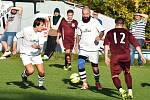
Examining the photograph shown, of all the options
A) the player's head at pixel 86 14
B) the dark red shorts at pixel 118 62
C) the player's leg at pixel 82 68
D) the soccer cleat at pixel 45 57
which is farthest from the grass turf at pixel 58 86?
the player's head at pixel 86 14

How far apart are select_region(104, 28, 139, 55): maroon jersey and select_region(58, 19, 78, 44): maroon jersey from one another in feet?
17.2

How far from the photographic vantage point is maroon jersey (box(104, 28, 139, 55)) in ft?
40.3

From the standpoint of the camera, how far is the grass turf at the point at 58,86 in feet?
41.0

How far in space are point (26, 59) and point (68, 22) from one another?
14.8ft

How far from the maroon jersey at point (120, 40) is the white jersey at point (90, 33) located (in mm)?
1214

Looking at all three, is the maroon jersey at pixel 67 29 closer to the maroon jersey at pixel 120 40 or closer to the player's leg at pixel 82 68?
the player's leg at pixel 82 68

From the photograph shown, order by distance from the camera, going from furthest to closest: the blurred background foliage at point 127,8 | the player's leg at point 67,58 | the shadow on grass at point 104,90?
the blurred background foliage at point 127,8, the player's leg at point 67,58, the shadow on grass at point 104,90

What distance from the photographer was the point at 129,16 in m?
29.5

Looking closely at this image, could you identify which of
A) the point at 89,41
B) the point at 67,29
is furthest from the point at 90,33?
the point at 67,29

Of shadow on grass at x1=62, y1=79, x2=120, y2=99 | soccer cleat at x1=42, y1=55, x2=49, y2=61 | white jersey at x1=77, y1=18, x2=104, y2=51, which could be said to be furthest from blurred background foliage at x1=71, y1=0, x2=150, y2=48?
white jersey at x1=77, y1=18, x2=104, y2=51

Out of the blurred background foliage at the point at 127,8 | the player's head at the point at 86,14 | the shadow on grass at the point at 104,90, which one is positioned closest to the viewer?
the shadow on grass at the point at 104,90

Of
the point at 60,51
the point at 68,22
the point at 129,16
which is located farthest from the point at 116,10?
the point at 68,22

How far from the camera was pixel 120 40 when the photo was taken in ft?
40.4

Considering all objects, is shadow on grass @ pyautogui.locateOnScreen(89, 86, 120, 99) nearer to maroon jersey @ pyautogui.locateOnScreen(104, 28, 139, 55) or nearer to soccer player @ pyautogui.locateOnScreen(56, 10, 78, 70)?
maroon jersey @ pyautogui.locateOnScreen(104, 28, 139, 55)
